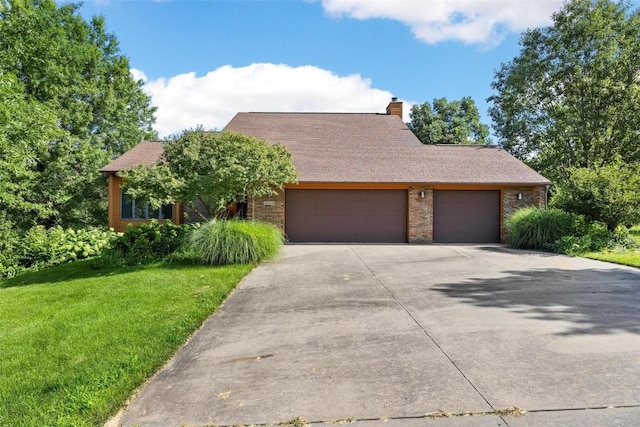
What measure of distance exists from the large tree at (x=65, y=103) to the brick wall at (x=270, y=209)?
26.4 feet

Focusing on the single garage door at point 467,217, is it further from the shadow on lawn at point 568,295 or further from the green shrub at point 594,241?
the shadow on lawn at point 568,295

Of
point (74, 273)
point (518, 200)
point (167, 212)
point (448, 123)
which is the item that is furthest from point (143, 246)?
point (448, 123)

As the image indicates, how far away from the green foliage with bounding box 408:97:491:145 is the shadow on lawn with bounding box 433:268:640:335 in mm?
24816

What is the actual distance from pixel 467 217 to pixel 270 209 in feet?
24.5

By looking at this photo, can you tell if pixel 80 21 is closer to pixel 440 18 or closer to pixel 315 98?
pixel 315 98

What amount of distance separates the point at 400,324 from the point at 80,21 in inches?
1013

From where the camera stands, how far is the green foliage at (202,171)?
9.23 metres

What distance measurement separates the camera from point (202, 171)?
31.8 ft

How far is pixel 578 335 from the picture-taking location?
13.7 ft

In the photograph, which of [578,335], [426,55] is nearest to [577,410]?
[578,335]

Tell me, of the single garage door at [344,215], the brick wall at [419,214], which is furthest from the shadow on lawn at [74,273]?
the brick wall at [419,214]

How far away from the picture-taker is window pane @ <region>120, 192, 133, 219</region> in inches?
612

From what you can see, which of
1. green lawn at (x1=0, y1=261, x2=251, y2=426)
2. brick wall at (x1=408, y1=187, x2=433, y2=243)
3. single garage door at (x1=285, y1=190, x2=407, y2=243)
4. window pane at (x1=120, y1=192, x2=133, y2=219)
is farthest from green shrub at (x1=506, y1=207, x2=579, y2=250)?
window pane at (x1=120, y1=192, x2=133, y2=219)

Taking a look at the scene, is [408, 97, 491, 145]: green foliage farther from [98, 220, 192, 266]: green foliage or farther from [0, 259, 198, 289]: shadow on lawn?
[0, 259, 198, 289]: shadow on lawn
